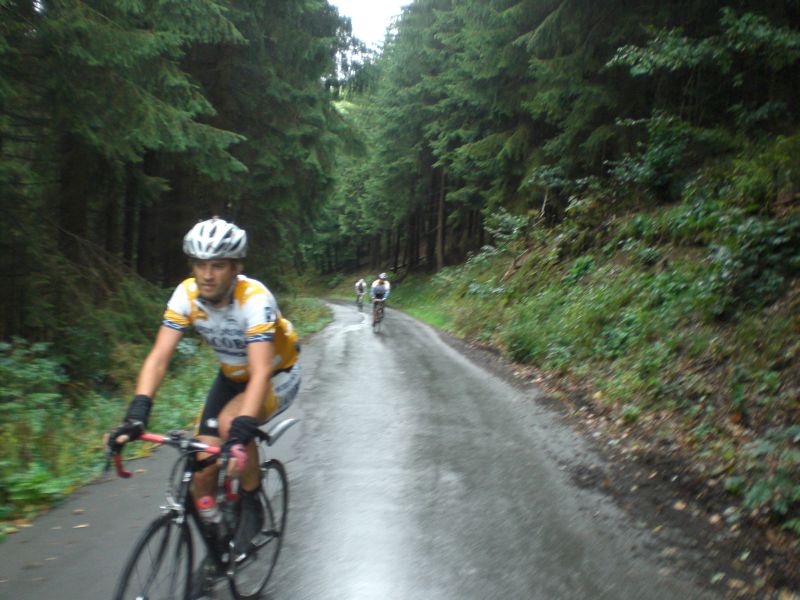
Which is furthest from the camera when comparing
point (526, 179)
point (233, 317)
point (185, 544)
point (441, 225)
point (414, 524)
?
point (441, 225)

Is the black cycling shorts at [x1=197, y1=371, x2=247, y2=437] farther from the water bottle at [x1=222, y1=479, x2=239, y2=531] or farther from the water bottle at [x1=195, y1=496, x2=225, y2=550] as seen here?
the water bottle at [x1=195, y1=496, x2=225, y2=550]

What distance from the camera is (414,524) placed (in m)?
4.84

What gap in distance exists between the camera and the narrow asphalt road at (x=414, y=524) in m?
3.89

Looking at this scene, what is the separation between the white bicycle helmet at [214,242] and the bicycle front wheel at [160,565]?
1.34 meters

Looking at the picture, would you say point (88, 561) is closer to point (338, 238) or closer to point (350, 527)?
point (350, 527)

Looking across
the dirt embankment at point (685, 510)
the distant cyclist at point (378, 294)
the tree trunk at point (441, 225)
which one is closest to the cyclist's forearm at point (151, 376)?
the dirt embankment at point (685, 510)

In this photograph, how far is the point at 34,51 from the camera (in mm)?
7457

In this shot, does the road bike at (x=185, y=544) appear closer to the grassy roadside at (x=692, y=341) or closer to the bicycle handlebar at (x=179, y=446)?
the bicycle handlebar at (x=179, y=446)

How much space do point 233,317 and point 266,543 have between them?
1.48 metres

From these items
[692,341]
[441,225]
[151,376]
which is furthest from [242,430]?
[441,225]

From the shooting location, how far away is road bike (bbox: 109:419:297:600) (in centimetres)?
286

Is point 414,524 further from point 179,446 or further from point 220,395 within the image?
point 179,446

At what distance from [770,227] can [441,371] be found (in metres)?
6.20

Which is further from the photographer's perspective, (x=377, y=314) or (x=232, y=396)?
(x=377, y=314)
